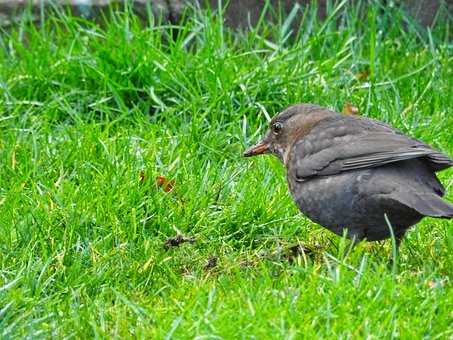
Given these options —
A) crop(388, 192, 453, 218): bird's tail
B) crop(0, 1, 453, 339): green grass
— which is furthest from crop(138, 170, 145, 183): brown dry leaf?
crop(388, 192, 453, 218): bird's tail

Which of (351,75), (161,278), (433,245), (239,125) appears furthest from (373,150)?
(351,75)

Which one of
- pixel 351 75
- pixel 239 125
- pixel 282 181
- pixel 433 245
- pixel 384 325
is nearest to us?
pixel 384 325

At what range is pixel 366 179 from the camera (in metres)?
4.77

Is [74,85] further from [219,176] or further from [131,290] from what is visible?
[131,290]

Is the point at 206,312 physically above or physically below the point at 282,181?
above

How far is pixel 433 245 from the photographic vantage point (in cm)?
502

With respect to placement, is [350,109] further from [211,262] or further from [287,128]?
[211,262]

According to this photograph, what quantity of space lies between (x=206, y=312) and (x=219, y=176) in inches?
65.0

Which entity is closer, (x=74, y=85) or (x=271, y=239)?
(x=271, y=239)

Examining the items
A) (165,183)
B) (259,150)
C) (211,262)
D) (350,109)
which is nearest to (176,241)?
(211,262)

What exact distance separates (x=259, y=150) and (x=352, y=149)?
2.50ft

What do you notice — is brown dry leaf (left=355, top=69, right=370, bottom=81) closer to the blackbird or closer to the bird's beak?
the bird's beak

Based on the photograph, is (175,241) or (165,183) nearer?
(175,241)

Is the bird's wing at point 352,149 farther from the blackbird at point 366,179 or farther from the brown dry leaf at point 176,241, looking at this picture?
the brown dry leaf at point 176,241
